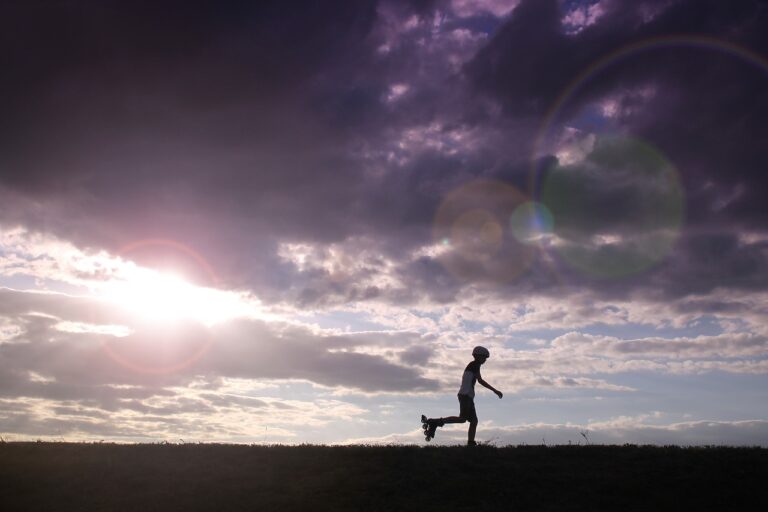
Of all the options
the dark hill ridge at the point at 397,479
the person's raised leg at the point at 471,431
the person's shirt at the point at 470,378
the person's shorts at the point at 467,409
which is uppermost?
the person's shirt at the point at 470,378

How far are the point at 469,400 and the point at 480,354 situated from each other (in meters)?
1.55

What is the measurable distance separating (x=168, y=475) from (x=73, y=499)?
103 inches

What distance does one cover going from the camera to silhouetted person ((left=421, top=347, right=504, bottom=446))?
22125 mm

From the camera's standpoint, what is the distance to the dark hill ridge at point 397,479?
1659 cm

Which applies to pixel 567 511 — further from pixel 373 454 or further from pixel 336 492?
pixel 373 454

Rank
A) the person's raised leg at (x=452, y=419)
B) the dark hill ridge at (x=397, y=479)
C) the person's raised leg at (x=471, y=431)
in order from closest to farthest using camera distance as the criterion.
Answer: the dark hill ridge at (x=397, y=479) → the person's raised leg at (x=471, y=431) → the person's raised leg at (x=452, y=419)

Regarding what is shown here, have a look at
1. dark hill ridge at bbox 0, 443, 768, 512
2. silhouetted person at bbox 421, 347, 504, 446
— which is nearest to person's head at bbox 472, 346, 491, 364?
silhouetted person at bbox 421, 347, 504, 446

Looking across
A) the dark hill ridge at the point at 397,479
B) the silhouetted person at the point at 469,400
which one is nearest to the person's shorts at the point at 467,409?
the silhouetted person at the point at 469,400

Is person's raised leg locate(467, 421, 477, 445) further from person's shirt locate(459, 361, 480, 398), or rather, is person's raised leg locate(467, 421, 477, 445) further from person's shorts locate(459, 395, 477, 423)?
person's shirt locate(459, 361, 480, 398)

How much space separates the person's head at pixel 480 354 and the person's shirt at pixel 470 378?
16cm

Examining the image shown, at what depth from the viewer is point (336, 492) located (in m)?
17.9

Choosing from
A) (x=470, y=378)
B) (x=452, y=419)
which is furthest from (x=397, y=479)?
(x=470, y=378)

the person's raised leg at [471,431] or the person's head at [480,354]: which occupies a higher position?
the person's head at [480,354]

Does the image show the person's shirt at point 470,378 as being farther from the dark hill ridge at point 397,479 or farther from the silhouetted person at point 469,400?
the dark hill ridge at point 397,479
